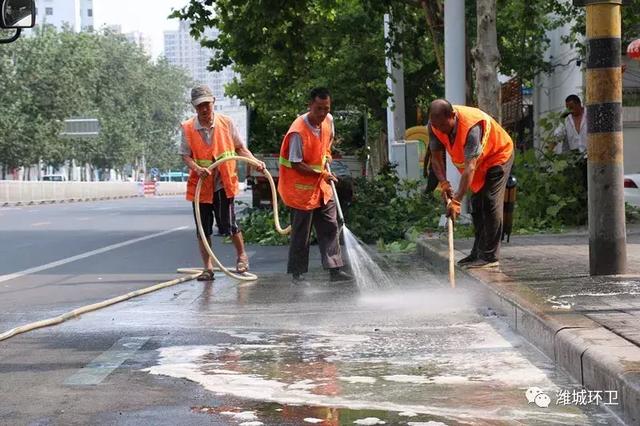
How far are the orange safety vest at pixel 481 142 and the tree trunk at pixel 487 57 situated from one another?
18.7ft

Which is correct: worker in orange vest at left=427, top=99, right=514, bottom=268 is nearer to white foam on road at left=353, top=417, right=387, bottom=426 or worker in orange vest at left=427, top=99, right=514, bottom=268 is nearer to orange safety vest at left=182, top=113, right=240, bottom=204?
orange safety vest at left=182, top=113, right=240, bottom=204

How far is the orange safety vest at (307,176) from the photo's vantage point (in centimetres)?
1073

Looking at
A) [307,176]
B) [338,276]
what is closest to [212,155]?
[307,176]

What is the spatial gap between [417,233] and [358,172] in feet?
35.2

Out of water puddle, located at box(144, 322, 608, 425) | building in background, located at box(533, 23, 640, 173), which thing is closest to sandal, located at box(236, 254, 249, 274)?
water puddle, located at box(144, 322, 608, 425)

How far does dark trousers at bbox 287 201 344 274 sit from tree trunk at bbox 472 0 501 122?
5.30 meters

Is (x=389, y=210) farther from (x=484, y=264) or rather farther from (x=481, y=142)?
(x=481, y=142)

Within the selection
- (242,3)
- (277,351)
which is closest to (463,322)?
(277,351)

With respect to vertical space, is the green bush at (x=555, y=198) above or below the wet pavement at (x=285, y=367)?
above

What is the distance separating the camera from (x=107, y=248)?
16828 millimetres

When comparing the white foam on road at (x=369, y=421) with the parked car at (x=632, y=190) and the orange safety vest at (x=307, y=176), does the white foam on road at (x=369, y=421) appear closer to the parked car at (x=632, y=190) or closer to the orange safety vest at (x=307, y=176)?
the orange safety vest at (x=307, y=176)

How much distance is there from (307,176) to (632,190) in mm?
8011

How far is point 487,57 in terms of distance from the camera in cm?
1570

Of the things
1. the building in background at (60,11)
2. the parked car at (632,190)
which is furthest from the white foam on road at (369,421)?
the building in background at (60,11)
